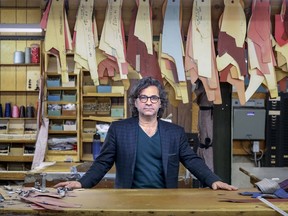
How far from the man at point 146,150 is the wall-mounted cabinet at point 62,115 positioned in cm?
431

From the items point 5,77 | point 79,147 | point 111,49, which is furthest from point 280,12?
point 5,77

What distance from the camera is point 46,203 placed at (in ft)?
6.38

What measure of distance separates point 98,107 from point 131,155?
454 centimetres

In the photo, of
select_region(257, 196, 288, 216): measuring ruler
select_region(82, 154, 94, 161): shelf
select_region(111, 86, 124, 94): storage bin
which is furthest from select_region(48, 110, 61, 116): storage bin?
select_region(257, 196, 288, 216): measuring ruler

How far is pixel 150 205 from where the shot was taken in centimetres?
193

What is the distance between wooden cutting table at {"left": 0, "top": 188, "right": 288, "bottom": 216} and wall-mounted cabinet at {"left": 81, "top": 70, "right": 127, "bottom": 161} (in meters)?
4.88

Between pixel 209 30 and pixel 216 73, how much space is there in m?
0.25

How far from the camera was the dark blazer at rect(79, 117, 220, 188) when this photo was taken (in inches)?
107

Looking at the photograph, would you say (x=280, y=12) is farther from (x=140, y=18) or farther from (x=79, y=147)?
(x=79, y=147)

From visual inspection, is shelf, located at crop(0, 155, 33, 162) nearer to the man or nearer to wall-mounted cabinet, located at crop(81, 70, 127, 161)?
wall-mounted cabinet, located at crop(81, 70, 127, 161)

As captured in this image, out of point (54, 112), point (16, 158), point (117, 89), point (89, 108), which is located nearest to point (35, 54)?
point (54, 112)

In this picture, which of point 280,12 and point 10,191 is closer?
point 10,191

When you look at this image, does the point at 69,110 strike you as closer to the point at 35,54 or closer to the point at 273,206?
the point at 35,54

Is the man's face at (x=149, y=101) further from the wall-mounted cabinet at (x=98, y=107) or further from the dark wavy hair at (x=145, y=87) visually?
the wall-mounted cabinet at (x=98, y=107)
